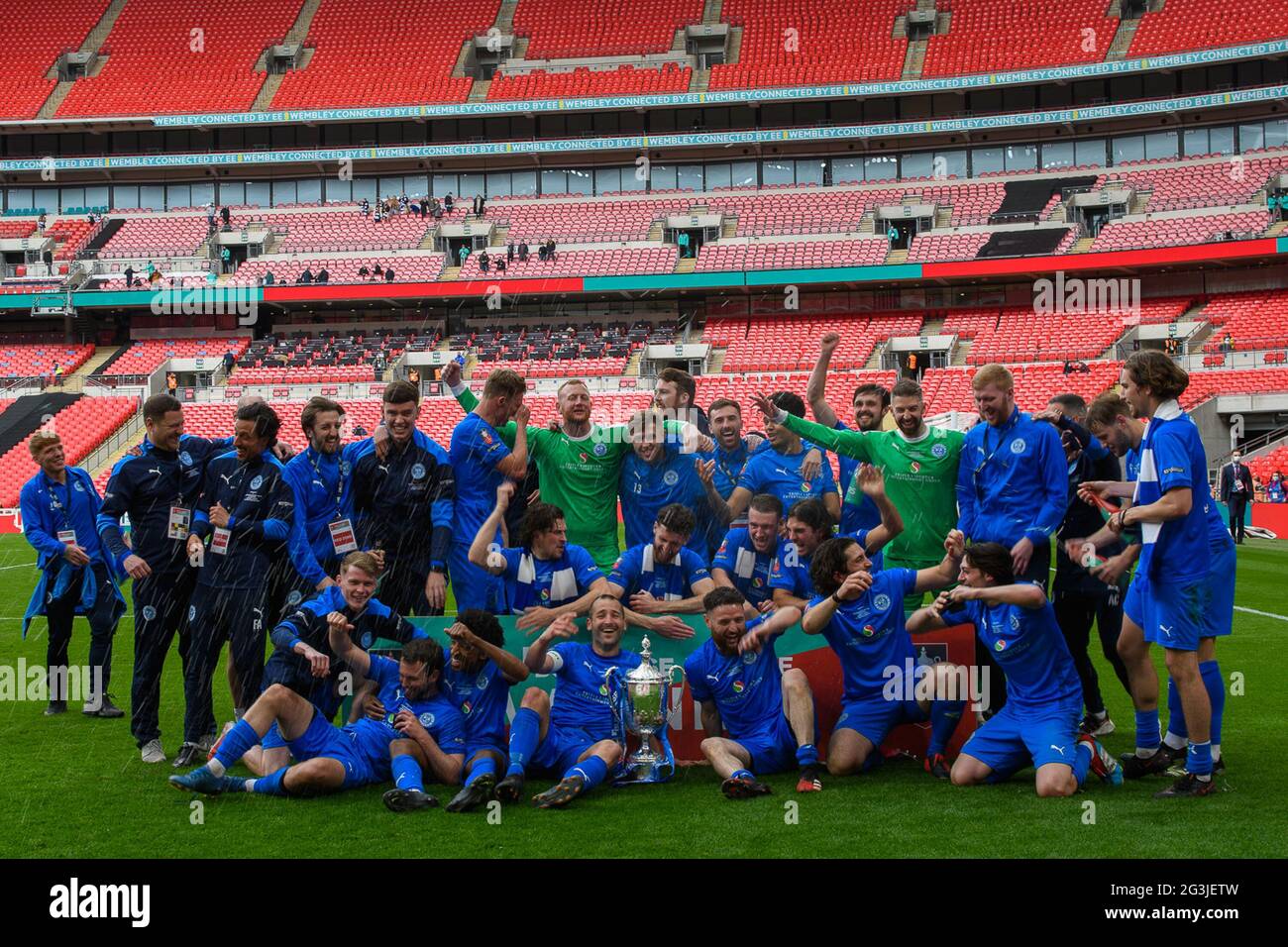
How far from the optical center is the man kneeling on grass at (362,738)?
6195 millimetres

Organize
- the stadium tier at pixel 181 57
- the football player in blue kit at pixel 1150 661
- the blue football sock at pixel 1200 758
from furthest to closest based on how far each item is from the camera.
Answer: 1. the stadium tier at pixel 181 57
2. the football player in blue kit at pixel 1150 661
3. the blue football sock at pixel 1200 758

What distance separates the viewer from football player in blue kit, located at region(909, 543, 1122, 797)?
623 cm

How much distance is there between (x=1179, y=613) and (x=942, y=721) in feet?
4.36

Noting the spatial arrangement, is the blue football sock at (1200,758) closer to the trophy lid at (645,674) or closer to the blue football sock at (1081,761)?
the blue football sock at (1081,761)

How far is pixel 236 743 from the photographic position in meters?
6.18

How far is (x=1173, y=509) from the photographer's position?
5953 mm

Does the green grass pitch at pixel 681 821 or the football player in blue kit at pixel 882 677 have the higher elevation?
the football player in blue kit at pixel 882 677

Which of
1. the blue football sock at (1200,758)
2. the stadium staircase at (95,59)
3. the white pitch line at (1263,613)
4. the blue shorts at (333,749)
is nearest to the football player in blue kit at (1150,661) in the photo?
the blue football sock at (1200,758)

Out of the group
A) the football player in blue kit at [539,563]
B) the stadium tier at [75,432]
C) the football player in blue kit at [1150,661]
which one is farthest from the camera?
the stadium tier at [75,432]

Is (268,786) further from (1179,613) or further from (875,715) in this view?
(1179,613)

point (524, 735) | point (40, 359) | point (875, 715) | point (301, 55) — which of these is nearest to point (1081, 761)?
point (875, 715)

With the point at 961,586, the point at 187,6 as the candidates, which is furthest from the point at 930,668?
the point at 187,6

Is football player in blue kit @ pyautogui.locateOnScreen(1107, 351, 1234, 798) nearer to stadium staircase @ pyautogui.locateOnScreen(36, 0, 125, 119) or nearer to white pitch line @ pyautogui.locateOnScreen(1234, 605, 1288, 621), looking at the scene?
white pitch line @ pyautogui.locateOnScreen(1234, 605, 1288, 621)

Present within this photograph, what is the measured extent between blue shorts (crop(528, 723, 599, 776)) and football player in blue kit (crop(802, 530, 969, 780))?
4.34 ft
